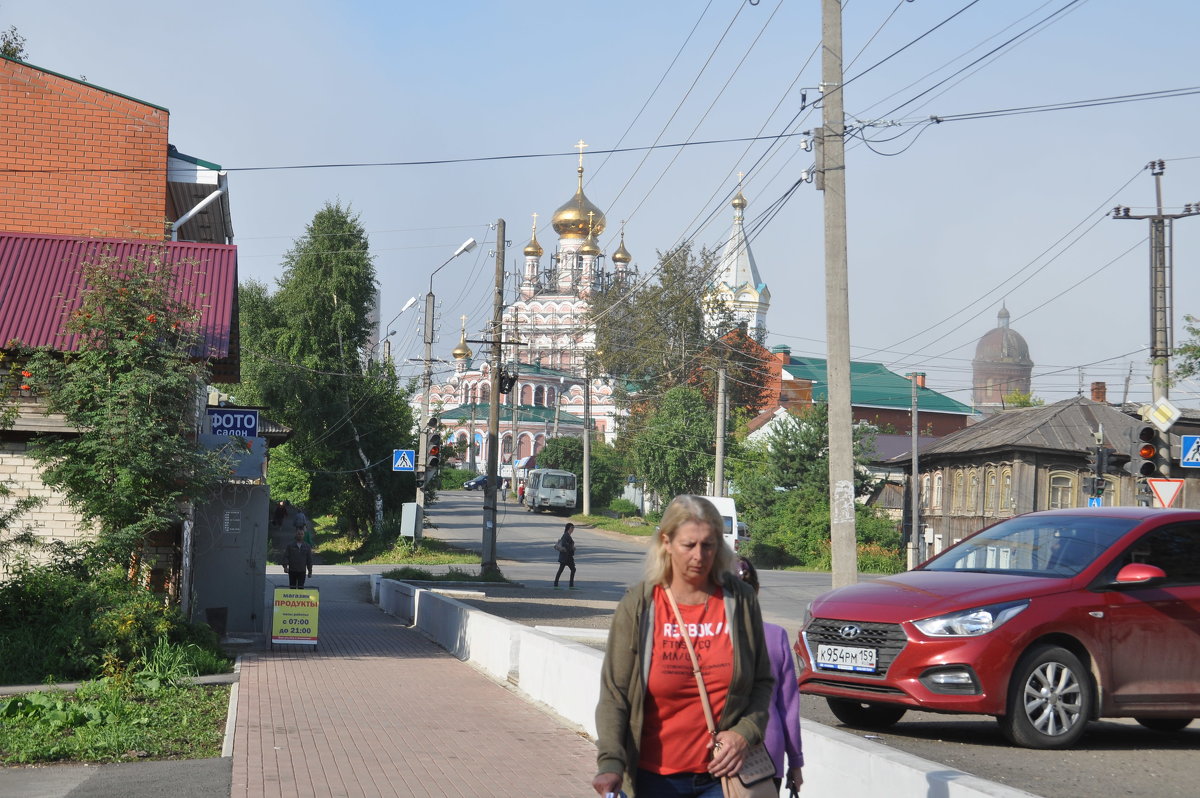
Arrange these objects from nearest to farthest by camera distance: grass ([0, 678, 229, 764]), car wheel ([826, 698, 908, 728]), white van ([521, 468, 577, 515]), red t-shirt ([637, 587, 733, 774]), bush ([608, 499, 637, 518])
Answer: red t-shirt ([637, 587, 733, 774]) → grass ([0, 678, 229, 764]) → car wheel ([826, 698, 908, 728]) → white van ([521, 468, 577, 515]) → bush ([608, 499, 637, 518])

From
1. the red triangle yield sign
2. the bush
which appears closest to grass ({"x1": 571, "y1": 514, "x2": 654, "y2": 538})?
the bush

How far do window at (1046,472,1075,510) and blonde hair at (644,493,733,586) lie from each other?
1630 inches

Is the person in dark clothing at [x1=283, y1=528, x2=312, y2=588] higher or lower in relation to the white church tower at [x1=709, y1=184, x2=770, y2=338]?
lower

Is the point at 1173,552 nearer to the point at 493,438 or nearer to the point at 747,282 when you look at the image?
the point at 493,438

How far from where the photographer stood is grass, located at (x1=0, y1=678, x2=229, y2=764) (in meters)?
9.20

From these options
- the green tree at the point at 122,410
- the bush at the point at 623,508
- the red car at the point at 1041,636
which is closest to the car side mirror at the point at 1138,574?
the red car at the point at 1041,636

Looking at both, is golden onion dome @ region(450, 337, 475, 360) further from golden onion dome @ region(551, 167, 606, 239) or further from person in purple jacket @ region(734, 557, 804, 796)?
person in purple jacket @ region(734, 557, 804, 796)

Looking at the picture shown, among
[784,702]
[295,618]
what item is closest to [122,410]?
[295,618]

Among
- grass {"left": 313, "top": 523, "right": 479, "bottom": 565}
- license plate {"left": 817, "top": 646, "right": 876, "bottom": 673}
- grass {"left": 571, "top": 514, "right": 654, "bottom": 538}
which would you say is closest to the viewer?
license plate {"left": 817, "top": 646, "right": 876, "bottom": 673}

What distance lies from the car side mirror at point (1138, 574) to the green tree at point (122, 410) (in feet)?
31.5

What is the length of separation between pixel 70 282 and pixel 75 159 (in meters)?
7.42

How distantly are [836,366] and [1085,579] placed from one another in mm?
5933

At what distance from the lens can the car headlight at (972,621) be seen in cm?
836

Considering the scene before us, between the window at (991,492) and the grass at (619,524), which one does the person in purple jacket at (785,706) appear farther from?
the grass at (619,524)
